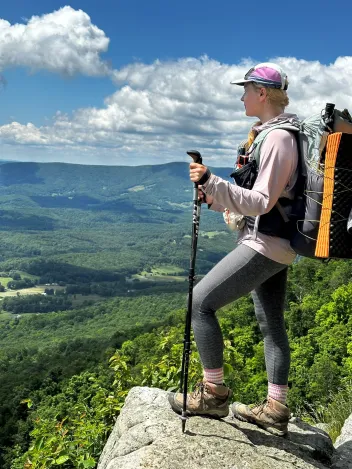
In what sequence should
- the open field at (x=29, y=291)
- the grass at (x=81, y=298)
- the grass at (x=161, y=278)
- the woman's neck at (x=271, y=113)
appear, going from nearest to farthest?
the woman's neck at (x=271, y=113), the grass at (x=81, y=298), the open field at (x=29, y=291), the grass at (x=161, y=278)

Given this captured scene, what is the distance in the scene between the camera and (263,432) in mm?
4039

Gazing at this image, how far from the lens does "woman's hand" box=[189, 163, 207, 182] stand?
331 centimetres

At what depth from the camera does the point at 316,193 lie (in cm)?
330

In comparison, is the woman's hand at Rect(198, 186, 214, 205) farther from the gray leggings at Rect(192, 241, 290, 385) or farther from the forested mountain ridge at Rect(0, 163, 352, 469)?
the forested mountain ridge at Rect(0, 163, 352, 469)

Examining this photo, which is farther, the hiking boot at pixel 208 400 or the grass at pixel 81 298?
the grass at pixel 81 298

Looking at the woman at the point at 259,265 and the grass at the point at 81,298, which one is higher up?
the woman at the point at 259,265

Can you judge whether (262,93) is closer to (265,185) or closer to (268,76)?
(268,76)

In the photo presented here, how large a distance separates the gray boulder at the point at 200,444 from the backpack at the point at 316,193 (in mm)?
1556

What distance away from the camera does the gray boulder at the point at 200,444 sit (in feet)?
11.0

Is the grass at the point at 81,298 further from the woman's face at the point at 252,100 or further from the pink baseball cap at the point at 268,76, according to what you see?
the pink baseball cap at the point at 268,76

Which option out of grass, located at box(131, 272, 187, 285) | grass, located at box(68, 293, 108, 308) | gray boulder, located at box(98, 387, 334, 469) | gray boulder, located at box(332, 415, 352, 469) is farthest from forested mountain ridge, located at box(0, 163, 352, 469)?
grass, located at box(131, 272, 187, 285)

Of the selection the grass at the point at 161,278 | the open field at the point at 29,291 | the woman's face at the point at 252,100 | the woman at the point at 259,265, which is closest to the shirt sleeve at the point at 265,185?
the woman at the point at 259,265

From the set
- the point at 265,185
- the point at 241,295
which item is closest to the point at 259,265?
the point at 241,295

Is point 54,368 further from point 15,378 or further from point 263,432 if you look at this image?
point 263,432
